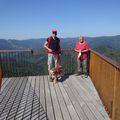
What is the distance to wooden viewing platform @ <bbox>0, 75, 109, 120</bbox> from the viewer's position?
19.0ft

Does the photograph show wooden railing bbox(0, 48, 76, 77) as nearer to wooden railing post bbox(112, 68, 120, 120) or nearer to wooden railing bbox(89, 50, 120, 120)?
wooden railing bbox(89, 50, 120, 120)

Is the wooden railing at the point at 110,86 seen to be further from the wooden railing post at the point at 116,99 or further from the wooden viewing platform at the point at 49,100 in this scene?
the wooden viewing platform at the point at 49,100

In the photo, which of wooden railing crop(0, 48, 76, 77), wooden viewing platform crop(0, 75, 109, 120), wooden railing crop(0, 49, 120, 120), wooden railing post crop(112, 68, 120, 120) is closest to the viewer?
wooden railing post crop(112, 68, 120, 120)

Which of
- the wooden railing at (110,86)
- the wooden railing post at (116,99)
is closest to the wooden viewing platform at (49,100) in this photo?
the wooden railing at (110,86)

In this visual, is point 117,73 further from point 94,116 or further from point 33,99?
point 33,99

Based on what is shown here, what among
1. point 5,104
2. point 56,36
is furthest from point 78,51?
point 5,104

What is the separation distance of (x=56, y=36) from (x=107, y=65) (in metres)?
3.10

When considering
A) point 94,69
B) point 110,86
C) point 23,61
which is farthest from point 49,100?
point 23,61

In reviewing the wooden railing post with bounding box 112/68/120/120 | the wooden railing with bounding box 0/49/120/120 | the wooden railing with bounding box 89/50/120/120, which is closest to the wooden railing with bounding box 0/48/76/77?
the wooden railing with bounding box 0/49/120/120

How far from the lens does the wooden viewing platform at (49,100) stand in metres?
5.80

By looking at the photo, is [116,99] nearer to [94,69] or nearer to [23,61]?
[94,69]

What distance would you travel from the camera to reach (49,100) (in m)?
6.85

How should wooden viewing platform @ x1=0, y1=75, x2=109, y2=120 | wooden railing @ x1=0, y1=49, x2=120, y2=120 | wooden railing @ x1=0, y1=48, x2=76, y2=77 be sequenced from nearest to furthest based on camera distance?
wooden railing @ x1=0, y1=49, x2=120, y2=120 < wooden viewing platform @ x1=0, y1=75, x2=109, y2=120 < wooden railing @ x1=0, y1=48, x2=76, y2=77

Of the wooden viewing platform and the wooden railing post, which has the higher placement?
the wooden railing post
